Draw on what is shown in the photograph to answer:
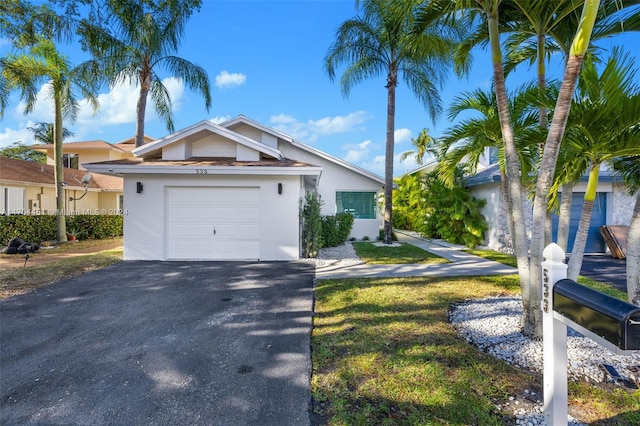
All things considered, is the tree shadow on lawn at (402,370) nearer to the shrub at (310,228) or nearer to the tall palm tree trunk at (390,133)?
the shrub at (310,228)

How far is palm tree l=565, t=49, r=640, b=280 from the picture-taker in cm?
365

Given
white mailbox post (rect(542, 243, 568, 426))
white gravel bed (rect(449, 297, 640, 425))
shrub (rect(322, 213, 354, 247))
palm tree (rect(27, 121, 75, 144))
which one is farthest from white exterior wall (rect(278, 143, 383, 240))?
palm tree (rect(27, 121, 75, 144))

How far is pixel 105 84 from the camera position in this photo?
14422 millimetres

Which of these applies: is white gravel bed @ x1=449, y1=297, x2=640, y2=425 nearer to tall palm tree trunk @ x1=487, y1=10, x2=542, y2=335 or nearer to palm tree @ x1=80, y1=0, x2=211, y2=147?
tall palm tree trunk @ x1=487, y1=10, x2=542, y2=335

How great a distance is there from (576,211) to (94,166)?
15.9 meters

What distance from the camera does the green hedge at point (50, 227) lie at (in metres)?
13.9

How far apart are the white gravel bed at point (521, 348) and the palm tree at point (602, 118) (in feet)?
3.09

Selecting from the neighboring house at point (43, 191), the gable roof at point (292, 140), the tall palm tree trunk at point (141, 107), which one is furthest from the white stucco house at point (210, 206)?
the neighboring house at point (43, 191)

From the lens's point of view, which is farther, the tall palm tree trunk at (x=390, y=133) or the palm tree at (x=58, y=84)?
the tall palm tree trunk at (x=390, y=133)

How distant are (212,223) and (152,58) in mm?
9469

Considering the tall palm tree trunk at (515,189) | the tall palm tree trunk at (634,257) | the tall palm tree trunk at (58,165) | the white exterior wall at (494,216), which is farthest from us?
the tall palm tree trunk at (58,165)

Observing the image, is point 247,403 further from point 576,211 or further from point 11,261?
point 576,211

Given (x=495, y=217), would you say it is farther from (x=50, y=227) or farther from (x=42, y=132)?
(x=42, y=132)

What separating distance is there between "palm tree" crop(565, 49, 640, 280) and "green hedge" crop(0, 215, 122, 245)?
62.8 ft
